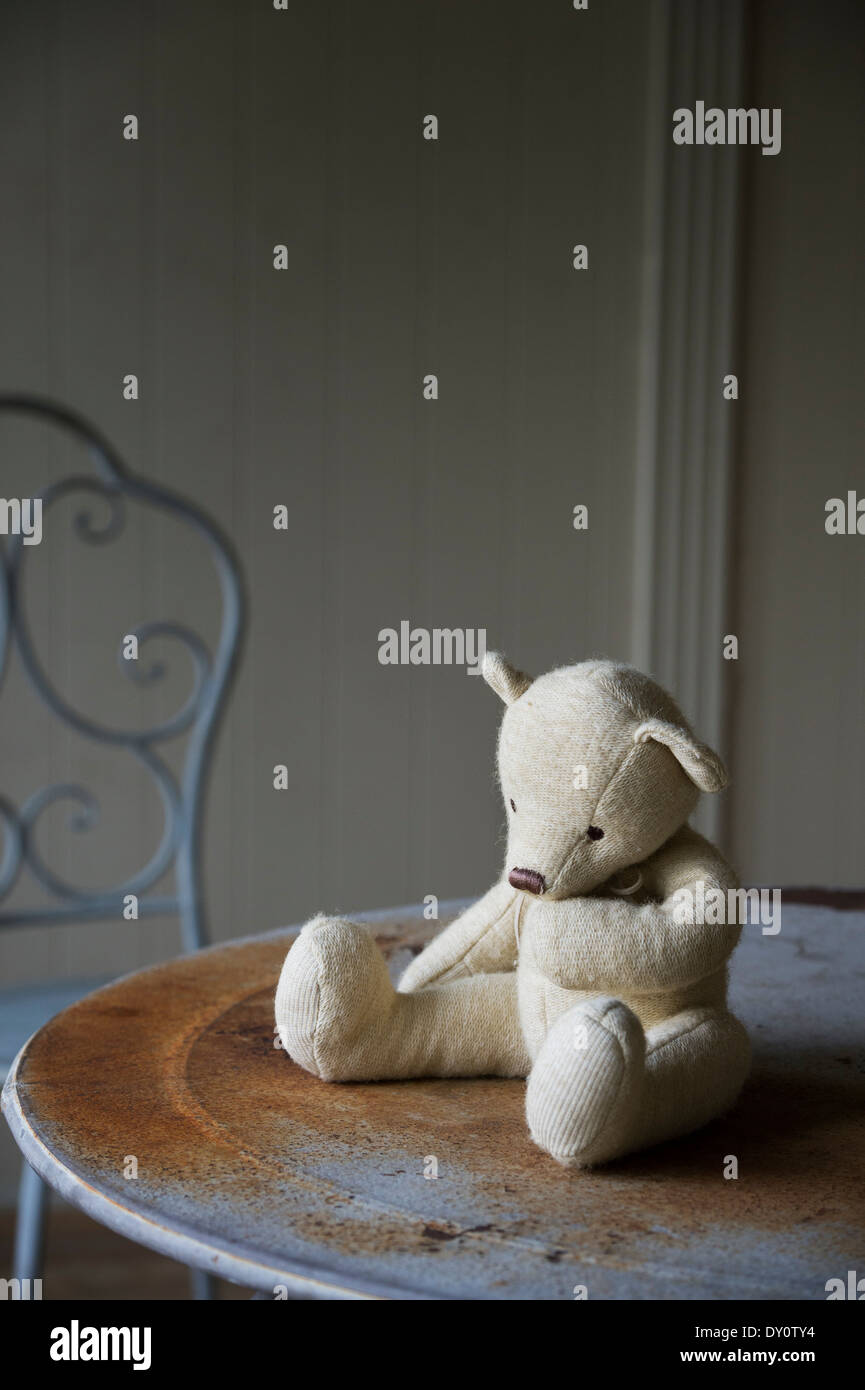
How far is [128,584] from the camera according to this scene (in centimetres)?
226

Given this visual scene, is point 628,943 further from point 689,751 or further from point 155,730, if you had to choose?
point 155,730

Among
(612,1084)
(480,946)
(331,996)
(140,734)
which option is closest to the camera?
(612,1084)

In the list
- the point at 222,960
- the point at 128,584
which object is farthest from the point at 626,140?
the point at 222,960

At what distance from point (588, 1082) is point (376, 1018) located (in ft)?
0.60

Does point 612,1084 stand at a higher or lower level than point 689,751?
lower

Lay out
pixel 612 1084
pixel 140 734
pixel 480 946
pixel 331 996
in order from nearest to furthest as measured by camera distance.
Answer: pixel 612 1084 → pixel 331 996 → pixel 480 946 → pixel 140 734

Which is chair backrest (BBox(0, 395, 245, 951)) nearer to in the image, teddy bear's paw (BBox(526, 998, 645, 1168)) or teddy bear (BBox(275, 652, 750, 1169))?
teddy bear (BBox(275, 652, 750, 1169))

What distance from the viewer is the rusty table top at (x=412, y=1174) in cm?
57

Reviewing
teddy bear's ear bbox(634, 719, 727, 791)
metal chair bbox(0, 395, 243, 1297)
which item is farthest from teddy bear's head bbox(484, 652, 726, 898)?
metal chair bbox(0, 395, 243, 1297)

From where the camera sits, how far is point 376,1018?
0.79m

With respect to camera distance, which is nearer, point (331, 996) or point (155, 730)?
point (331, 996)

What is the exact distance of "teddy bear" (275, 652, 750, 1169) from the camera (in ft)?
2.18

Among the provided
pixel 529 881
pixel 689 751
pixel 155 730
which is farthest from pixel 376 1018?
pixel 155 730

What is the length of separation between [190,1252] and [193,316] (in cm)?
193
